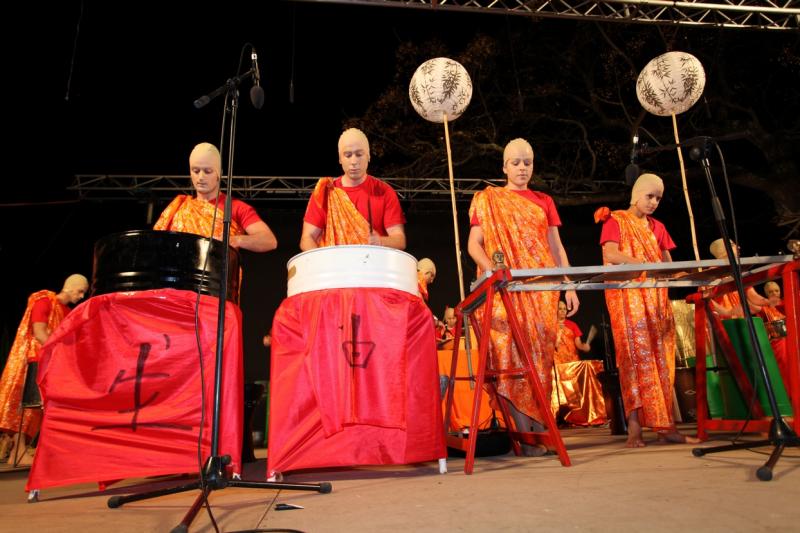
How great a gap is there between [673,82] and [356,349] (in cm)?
377

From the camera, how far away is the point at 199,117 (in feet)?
27.3

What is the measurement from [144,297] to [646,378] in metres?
2.80

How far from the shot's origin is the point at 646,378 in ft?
11.5

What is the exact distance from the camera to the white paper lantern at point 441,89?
183 inches

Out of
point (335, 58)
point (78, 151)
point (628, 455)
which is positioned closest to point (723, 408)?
point (628, 455)

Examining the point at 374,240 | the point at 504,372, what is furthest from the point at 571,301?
the point at 374,240

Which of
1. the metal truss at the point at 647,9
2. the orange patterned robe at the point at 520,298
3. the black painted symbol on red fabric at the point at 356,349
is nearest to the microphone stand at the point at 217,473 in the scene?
the black painted symbol on red fabric at the point at 356,349

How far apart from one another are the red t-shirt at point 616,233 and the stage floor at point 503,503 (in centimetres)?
153

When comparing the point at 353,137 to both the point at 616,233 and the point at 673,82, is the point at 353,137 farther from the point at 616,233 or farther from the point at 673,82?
the point at 673,82

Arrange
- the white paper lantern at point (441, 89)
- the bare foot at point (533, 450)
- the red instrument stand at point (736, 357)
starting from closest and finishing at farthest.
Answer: the red instrument stand at point (736, 357), the bare foot at point (533, 450), the white paper lantern at point (441, 89)

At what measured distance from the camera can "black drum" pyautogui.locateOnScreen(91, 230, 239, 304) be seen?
2.41m

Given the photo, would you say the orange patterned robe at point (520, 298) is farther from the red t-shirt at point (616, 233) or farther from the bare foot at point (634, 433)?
the bare foot at point (634, 433)

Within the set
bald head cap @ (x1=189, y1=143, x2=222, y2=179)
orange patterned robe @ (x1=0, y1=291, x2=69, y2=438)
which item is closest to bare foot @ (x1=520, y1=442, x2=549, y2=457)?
bald head cap @ (x1=189, y1=143, x2=222, y2=179)

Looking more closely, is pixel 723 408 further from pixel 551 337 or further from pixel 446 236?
pixel 446 236
